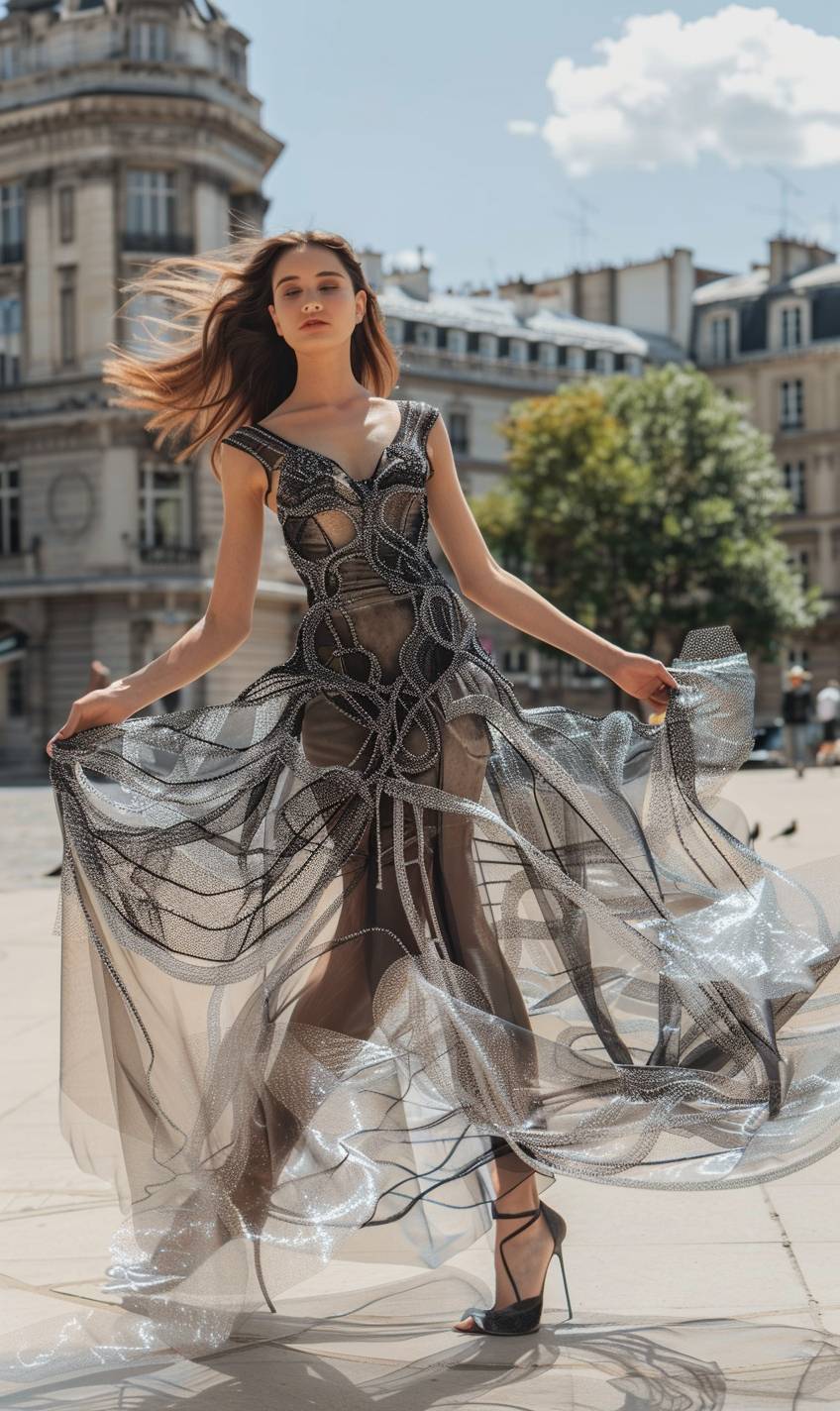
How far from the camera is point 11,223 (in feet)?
149

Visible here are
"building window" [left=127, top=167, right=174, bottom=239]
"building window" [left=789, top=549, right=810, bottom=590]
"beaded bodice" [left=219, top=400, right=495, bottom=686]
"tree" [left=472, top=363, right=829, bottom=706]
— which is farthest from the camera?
"building window" [left=789, top=549, right=810, bottom=590]

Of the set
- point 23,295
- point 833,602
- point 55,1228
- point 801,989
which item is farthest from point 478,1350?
point 833,602

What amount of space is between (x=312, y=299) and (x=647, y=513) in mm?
46300

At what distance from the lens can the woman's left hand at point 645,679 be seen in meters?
3.99

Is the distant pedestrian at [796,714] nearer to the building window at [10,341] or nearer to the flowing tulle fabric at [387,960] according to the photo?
the building window at [10,341]

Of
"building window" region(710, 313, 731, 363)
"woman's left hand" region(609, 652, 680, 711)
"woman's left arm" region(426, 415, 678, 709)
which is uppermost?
"building window" region(710, 313, 731, 363)

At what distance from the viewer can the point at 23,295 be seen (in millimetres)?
44875

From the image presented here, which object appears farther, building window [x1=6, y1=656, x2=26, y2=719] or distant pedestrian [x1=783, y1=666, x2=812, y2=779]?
building window [x1=6, y1=656, x2=26, y2=719]

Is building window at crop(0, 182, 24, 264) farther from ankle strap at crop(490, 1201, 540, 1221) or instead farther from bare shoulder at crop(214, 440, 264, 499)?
ankle strap at crop(490, 1201, 540, 1221)

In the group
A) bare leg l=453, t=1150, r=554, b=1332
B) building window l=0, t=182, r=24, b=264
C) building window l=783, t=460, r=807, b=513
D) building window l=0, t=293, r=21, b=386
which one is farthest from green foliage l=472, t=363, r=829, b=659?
bare leg l=453, t=1150, r=554, b=1332

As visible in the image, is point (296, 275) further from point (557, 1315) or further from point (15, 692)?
point (15, 692)

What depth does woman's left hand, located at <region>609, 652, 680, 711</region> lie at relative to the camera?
399 cm

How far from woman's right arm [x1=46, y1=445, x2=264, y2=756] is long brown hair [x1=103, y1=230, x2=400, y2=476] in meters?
0.23

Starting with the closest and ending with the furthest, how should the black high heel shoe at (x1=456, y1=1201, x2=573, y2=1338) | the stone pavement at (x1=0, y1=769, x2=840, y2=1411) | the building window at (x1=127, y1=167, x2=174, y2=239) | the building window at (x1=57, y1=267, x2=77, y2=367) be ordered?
the stone pavement at (x1=0, y1=769, x2=840, y2=1411), the black high heel shoe at (x1=456, y1=1201, x2=573, y2=1338), the building window at (x1=127, y1=167, x2=174, y2=239), the building window at (x1=57, y1=267, x2=77, y2=367)
